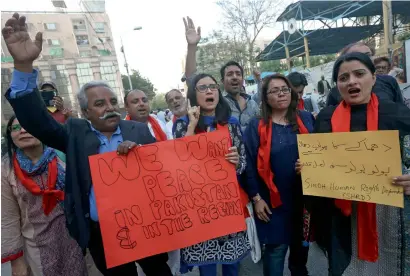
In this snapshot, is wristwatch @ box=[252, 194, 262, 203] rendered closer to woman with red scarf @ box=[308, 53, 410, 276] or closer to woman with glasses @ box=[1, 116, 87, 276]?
woman with red scarf @ box=[308, 53, 410, 276]

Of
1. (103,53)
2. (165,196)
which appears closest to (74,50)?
(103,53)

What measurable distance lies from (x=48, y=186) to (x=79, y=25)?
196 ft

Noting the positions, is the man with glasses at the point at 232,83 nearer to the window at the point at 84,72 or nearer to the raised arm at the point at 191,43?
the raised arm at the point at 191,43

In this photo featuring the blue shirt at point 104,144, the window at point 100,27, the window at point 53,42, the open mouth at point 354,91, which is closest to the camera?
the open mouth at point 354,91

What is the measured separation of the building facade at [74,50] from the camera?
46969 mm

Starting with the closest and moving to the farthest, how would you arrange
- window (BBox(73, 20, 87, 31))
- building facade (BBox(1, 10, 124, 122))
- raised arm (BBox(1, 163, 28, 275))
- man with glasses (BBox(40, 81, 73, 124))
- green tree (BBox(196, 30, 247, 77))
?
1. raised arm (BBox(1, 163, 28, 275))
2. man with glasses (BBox(40, 81, 73, 124))
3. green tree (BBox(196, 30, 247, 77))
4. building facade (BBox(1, 10, 124, 122))
5. window (BBox(73, 20, 87, 31))

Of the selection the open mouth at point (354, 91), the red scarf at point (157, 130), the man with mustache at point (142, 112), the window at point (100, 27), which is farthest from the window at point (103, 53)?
the open mouth at point (354, 91)

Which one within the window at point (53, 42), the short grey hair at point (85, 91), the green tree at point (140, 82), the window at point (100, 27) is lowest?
the short grey hair at point (85, 91)

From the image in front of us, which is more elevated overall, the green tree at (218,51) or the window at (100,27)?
the window at (100,27)

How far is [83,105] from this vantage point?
1729 mm

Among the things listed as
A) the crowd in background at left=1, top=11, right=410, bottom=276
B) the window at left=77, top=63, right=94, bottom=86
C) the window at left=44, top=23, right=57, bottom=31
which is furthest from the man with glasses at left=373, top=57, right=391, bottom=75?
the window at left=44, top=23, right=57, bottom=31

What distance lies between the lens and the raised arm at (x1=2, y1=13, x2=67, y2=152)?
1.34m

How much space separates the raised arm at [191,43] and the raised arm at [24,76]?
157cm

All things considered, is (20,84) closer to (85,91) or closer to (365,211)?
(85,91)
